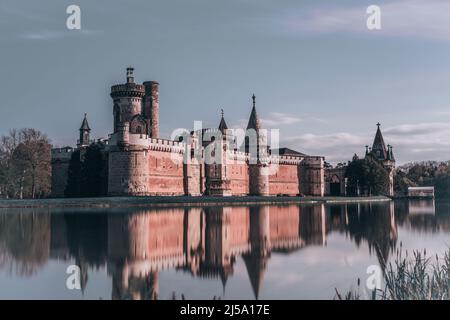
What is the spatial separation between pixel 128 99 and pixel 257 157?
60.9 ft

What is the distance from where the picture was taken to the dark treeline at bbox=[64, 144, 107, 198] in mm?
47812

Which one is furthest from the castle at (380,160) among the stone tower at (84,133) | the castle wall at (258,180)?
the stone tower at (84,133)

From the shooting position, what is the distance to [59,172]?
52094 mm

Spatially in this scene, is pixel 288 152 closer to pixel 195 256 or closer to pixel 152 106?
pixel 152 106

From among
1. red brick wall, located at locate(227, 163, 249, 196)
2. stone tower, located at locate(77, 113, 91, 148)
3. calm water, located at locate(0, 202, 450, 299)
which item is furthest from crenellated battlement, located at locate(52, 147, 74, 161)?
calm water, located at locate(0, 202, 450, 299)

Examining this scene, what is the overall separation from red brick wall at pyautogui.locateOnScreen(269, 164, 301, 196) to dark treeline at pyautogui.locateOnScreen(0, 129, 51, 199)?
88.3 ft

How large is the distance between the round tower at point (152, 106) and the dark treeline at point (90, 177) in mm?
7613

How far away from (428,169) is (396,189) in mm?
16618

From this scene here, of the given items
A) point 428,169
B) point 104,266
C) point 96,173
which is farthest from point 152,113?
point 428,169

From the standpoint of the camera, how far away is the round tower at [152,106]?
54281mm

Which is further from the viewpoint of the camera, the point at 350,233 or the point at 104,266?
the point at 350,233

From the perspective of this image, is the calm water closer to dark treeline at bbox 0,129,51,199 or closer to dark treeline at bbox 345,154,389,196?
dark treeline at bbox 0,129,51,199

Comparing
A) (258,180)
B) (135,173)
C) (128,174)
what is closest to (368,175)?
(258,180)
